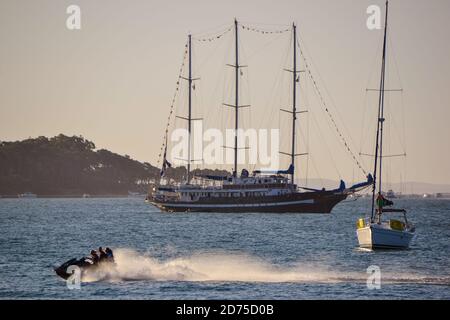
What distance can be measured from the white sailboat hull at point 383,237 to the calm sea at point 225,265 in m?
0.79

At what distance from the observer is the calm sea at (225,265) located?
44.1 metres

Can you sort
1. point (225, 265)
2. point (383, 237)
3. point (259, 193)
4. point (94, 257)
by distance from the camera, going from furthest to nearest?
point (259, 193) < point (383, 237) < point (225, 265) < point (94, 257)

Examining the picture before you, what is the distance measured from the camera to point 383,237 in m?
65.7

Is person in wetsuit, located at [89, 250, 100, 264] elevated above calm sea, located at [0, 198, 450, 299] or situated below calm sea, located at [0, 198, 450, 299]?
above

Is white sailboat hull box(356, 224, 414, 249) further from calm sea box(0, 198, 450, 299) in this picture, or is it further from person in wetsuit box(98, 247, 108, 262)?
person in wetsuit box(98, 247, 108, 262)

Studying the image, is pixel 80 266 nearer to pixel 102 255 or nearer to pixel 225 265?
pixel 102 255

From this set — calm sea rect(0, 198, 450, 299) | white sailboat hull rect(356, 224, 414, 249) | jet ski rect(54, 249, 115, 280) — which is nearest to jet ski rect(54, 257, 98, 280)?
jet ski rect(54, 249, 115, 280)

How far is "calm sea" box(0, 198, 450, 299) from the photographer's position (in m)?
44.1

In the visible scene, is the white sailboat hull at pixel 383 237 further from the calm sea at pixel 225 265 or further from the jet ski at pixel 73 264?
the jet ski at pixel 73 264

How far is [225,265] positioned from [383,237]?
1397cm

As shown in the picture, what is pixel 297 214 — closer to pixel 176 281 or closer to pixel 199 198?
pixel 199 198

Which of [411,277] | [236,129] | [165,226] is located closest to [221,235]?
[165,226]

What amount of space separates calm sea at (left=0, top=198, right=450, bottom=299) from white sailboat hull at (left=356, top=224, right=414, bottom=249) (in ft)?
2.59

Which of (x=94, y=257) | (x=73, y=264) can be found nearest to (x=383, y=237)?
(x=94, y=257)
